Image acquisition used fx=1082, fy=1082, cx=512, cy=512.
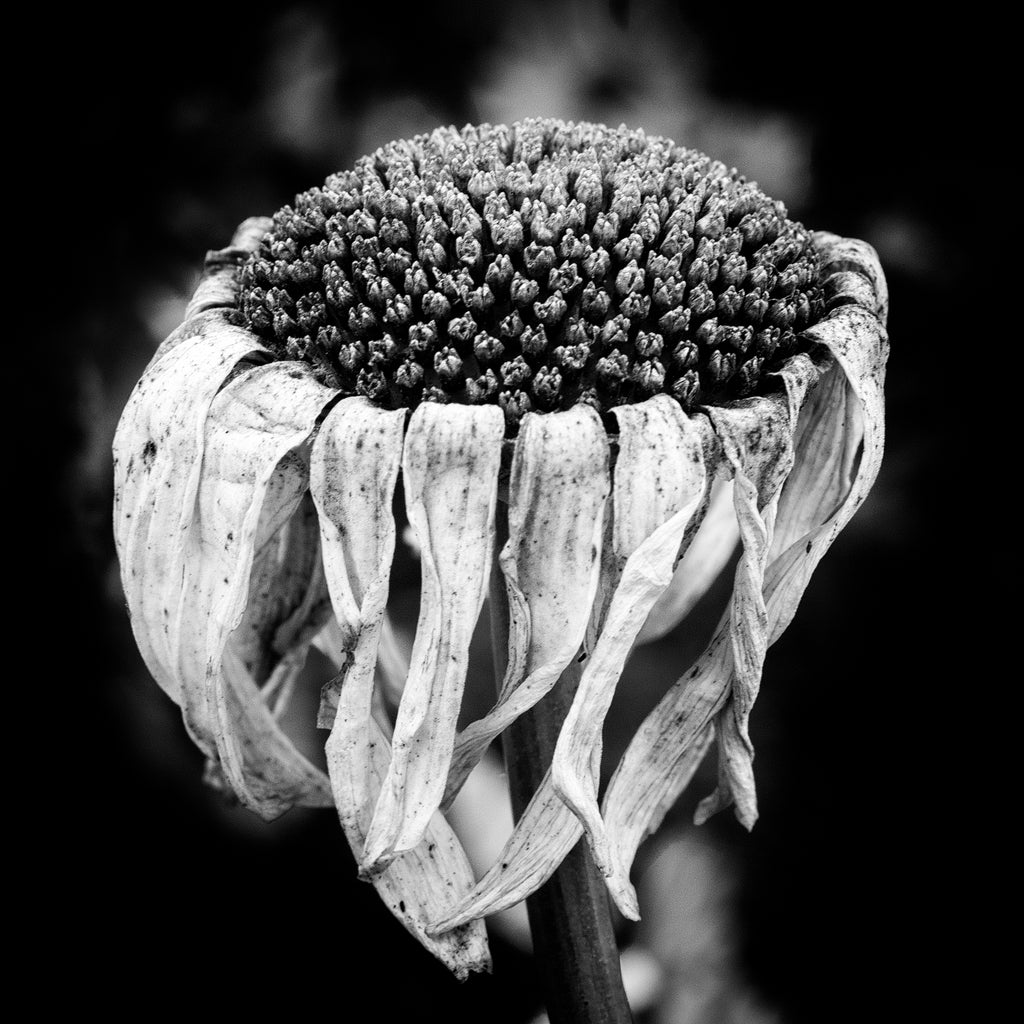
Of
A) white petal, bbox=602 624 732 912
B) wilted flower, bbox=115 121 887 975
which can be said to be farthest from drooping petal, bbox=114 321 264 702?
white petal, bbox=602 624 732 912

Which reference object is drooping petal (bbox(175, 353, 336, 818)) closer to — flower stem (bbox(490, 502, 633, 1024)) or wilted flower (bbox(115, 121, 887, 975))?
wilted flower (bbox(115, 121, 887, 975))

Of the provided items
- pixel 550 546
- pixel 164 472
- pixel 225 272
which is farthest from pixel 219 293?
pixel 550 546

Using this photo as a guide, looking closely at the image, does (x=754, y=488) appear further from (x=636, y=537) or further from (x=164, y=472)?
(x=164, y=472)

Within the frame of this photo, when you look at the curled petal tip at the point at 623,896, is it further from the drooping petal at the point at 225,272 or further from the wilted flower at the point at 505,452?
the drooping petal at the point at 225,272

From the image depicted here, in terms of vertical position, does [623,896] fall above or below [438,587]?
below

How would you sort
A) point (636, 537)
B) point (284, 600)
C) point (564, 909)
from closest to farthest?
point (636, 537), point (564, 909), point (284, 600)

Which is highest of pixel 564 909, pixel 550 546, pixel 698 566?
pixel 550 546

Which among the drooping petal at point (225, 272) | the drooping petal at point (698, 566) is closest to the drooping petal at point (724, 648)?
the drooping petal at point (698, 566)
